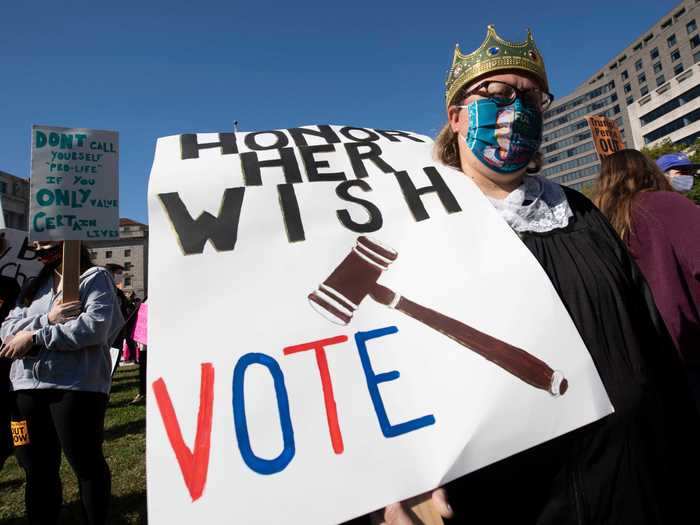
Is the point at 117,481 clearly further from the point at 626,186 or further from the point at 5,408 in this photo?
the point at 626,186

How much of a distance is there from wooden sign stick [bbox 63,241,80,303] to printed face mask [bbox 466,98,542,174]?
195 cm

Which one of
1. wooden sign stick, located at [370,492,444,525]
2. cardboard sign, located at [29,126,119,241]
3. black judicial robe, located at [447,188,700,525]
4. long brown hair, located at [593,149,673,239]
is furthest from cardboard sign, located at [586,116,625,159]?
wooden sign stick, located at [370,492,444,525]

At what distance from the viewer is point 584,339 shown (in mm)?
1022

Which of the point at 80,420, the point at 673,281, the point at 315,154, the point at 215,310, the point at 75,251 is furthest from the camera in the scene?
the point at 80,420

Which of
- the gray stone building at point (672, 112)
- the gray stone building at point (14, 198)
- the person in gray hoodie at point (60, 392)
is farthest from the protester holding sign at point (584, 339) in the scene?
the gray stone building at point (672, 112)

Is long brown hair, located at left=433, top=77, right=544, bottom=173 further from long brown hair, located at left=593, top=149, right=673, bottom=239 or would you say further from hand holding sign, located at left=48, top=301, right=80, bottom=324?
hand holding sign, located at left=48, top=301, right=80, bottom=324

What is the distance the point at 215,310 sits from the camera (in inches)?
35.4

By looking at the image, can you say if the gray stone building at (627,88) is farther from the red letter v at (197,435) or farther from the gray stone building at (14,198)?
the gray stone building at (14,198)

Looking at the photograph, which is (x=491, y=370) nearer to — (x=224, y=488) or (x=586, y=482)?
(x=586, y=482)

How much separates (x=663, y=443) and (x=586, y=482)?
0.80 ft

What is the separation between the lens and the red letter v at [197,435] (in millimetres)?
759

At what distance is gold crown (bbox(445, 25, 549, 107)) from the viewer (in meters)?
1.23

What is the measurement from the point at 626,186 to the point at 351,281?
73.7 inches

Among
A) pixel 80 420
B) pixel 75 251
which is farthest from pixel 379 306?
pixel 80 420
